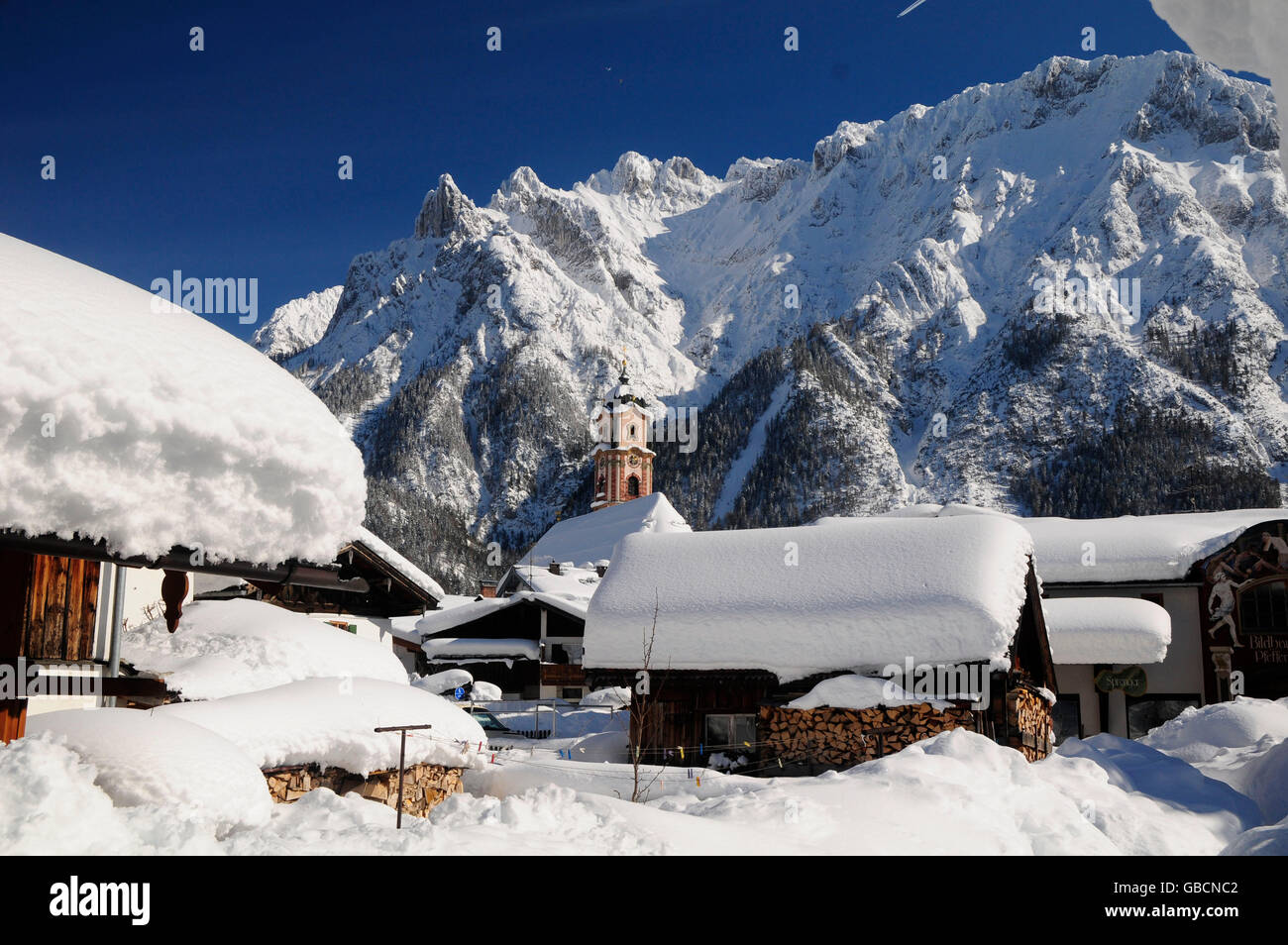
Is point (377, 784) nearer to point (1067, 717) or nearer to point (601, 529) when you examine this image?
point (1067, 717)

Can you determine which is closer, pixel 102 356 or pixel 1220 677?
pixel 102 356

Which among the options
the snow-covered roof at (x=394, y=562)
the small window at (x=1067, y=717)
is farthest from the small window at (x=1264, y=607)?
the snow-covered roof at (x=394, y=562)

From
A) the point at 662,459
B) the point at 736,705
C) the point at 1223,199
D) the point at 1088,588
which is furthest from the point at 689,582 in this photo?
the point at 1223,199

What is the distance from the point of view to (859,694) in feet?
48.8

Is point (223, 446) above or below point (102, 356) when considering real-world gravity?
below

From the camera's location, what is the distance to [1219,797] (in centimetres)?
1023

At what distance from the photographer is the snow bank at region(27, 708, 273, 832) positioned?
4656 millimetres

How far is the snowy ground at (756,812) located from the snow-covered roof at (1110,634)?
33.8 ft

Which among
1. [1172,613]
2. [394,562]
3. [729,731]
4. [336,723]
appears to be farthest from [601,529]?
[336,723]

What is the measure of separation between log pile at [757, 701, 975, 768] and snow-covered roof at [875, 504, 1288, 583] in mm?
13142

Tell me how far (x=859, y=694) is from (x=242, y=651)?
8614mm
